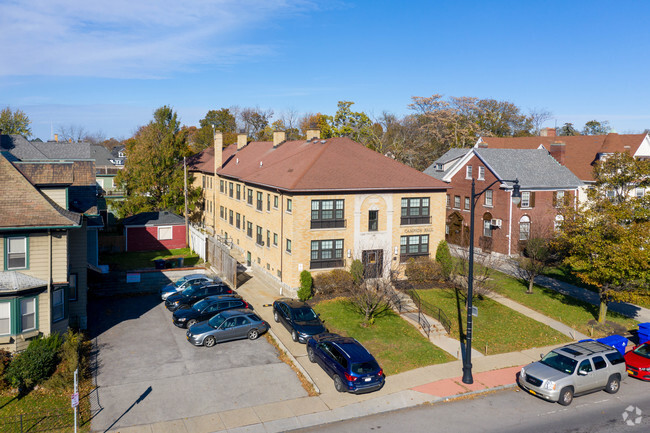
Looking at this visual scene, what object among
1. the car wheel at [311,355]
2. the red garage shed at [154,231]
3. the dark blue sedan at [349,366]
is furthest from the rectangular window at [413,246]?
the red garage shed at [154,231]

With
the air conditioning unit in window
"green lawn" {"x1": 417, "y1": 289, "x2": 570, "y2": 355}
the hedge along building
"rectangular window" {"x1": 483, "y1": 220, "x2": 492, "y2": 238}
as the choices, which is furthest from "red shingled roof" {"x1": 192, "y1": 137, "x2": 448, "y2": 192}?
"rectangular window" {"x1": 483, "y1": 220, "x2": 492, "y2": 238}

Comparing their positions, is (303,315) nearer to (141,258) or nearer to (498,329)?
(498,329)

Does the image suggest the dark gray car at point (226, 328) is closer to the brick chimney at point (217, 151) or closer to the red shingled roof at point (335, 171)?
the red shingled roof at point (335, 171)

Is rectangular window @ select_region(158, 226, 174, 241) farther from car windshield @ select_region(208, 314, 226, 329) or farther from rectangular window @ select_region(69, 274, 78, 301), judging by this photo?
car windshield @ select_region(208, 314, 226, 329)

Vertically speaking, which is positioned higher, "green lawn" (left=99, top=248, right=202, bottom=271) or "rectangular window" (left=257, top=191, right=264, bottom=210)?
"rectangular window" (left=257, top=191, right=264, bottom=210)

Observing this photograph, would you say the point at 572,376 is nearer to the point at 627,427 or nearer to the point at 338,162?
the point at 627,427

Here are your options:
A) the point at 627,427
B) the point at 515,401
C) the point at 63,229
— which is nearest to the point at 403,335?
the point at 515,401
